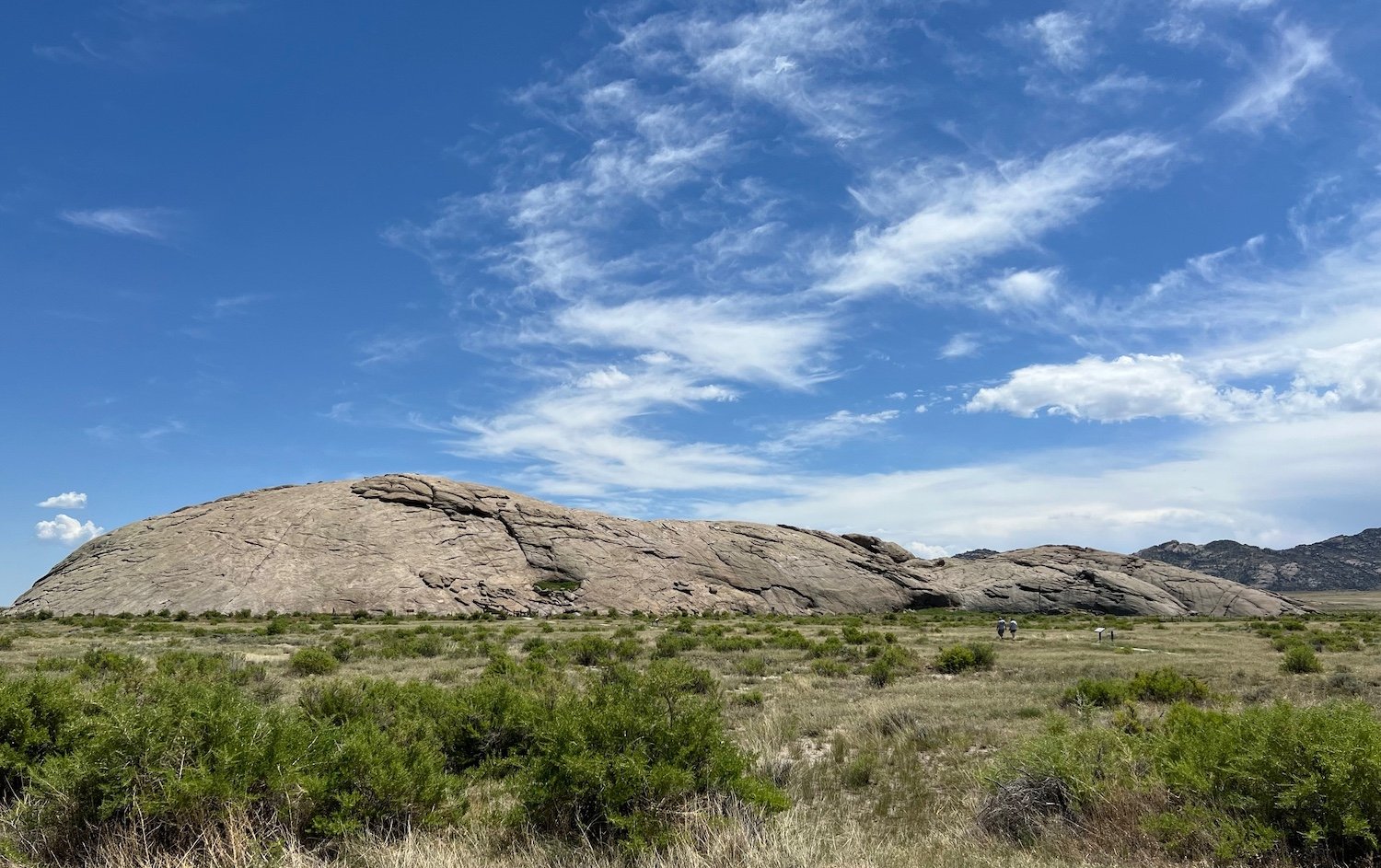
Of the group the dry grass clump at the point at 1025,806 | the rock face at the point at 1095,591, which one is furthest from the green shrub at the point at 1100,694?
the rock face at the point at 1095,591

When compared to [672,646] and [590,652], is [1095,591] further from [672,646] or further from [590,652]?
[590,652]

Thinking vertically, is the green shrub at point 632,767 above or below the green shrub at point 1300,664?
above

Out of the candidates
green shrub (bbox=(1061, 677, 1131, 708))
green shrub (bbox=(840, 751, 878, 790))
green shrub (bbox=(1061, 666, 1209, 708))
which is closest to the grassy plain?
green shrub (bbox=(840, 751, 878, 790))

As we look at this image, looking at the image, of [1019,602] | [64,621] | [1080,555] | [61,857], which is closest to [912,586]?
[1019,602]

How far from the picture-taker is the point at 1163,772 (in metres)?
7.25

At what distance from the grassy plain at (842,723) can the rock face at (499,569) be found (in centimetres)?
2471

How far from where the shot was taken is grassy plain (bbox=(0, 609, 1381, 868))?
622 cm

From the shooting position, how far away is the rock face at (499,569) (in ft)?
195

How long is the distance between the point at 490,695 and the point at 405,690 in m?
1.78

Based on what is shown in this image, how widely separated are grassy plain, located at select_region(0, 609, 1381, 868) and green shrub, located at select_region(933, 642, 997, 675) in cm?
60

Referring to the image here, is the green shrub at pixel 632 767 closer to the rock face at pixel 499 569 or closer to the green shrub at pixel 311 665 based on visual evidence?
the green shrub at pixel 311 665

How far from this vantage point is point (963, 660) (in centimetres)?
2259

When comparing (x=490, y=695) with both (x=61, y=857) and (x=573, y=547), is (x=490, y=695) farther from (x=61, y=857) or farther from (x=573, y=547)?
(x=573, y=547)

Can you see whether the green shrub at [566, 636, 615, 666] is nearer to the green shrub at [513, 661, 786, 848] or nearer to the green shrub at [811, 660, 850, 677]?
the green shrub at [811, 660, 850, 677]
